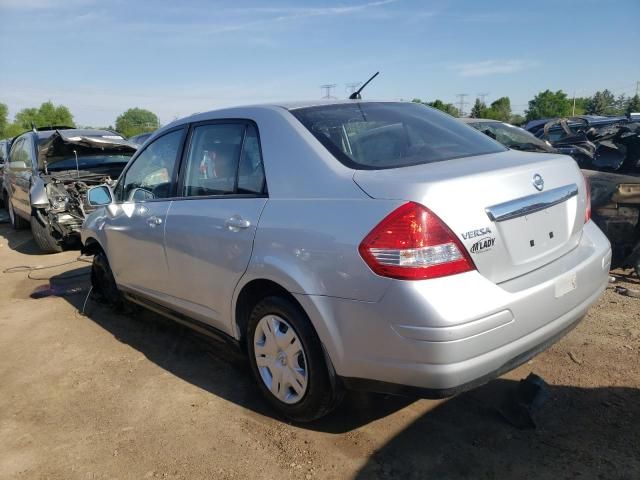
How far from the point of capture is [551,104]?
8175 cm

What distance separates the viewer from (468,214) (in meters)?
2.25

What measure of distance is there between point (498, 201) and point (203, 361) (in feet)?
8.26

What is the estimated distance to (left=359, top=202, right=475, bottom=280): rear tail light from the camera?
7.20ft

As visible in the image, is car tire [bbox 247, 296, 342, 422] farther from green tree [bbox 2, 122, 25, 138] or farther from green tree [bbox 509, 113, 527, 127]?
green tree [bbox 2, 122, 25, 138]

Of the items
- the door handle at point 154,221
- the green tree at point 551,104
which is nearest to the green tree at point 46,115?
the green tree at point 551,104

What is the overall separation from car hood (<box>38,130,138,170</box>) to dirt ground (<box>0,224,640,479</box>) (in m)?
4.40

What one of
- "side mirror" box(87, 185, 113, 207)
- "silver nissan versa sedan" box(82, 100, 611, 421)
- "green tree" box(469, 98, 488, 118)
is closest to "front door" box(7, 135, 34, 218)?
"side mirror" box(87, 185, 113, 207)

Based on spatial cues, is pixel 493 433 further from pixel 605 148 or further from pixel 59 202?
pixel 59 202

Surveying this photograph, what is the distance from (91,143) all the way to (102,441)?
5975mm

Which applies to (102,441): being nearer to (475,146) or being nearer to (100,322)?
(100,322)

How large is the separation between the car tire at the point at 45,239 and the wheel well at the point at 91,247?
9.52ft

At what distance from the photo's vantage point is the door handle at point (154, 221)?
3.68 meters

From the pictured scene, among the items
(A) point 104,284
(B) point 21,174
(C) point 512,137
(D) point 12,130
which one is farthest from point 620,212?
(D) point 12,130

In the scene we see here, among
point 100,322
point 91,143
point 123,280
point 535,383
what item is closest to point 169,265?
point 123,280
